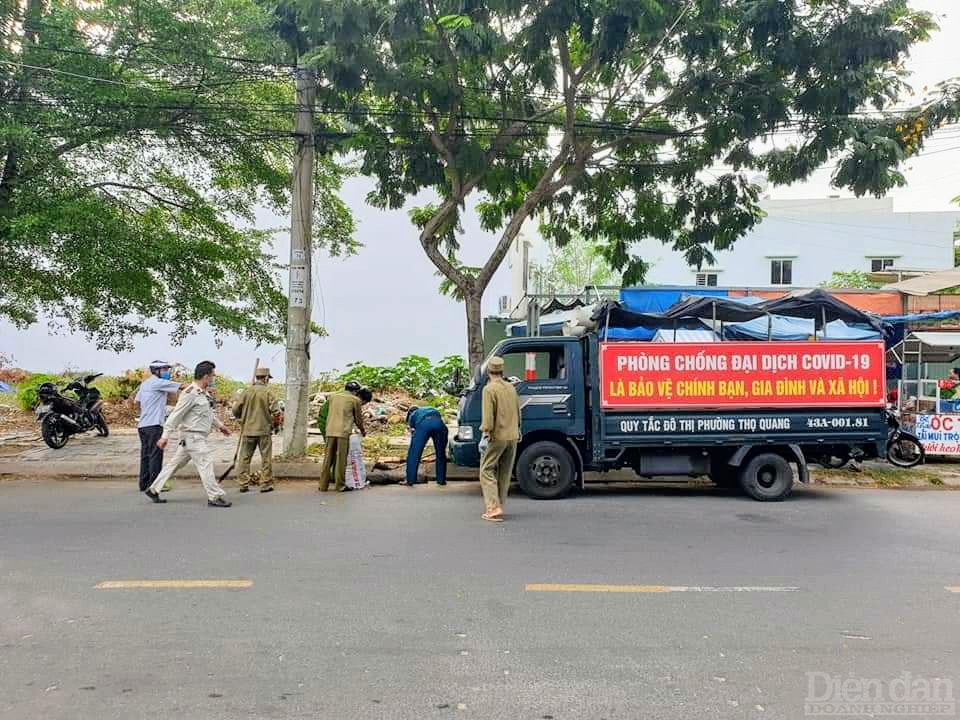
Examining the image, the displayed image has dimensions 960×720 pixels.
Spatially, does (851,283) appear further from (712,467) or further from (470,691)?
(470,691)

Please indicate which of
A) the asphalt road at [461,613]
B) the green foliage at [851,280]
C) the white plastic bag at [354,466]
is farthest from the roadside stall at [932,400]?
the green foliage at [851,280]

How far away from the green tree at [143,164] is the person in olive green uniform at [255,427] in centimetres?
311

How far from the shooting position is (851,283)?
27.5 m

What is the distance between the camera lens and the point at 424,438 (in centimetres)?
990

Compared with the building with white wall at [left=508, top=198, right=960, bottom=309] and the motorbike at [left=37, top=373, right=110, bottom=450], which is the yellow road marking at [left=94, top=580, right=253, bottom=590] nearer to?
the motorbike at [left=37, top=373, right=110, bottom=450]

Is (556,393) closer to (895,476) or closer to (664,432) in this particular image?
(664,432)

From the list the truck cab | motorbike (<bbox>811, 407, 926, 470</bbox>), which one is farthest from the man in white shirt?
motorbike (<bbox>811, 407, 926, 470</bbox>)

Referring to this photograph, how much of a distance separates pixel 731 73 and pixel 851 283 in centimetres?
1960

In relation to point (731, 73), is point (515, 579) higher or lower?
lower

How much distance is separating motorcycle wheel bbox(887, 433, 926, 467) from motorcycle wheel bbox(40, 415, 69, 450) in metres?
13.6

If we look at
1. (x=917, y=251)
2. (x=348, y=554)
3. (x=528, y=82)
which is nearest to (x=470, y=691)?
(x=348, y=554)

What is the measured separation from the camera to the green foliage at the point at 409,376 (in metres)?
19.0

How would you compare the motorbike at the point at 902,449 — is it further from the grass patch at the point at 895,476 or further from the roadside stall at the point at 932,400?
the roadside stall at the point at 932,400

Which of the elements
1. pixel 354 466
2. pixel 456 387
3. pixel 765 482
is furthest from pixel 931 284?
pixel 354 466
